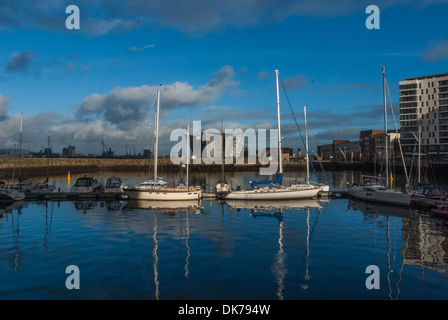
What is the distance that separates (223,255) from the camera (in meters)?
18.1

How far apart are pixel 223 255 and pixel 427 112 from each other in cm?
15371

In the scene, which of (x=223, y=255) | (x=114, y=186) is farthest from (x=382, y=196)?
(x=114, y=186)

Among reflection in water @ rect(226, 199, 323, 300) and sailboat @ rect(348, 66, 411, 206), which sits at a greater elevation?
sailboat @ rect(348, 66, 411, 206)

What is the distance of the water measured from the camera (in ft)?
43.2

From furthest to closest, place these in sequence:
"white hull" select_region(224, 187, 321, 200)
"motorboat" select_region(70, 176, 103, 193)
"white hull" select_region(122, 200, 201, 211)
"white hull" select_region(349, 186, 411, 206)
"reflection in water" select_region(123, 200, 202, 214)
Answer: "motorboat" select_region(70, 176, 103, 193) < "white hull" select_region(224, 187, 321, 200) < "white hull" select_region(349, 186, 411, 206) < "white hull" select_region(122, 200, 201, 211) < "reflection in water" select_region(123, 200, 202, 214)

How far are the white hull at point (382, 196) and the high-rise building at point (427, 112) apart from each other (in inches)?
4283

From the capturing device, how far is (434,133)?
136 meters

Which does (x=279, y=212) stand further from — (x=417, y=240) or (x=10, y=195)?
(x=10, y=195)

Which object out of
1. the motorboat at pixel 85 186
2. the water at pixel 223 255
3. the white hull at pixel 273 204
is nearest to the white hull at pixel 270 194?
the white hull at pixel 273 204

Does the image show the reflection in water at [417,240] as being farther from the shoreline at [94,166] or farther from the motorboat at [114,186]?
the shoreline at [94,166]

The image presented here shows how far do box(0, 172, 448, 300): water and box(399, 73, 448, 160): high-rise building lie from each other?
12634 cm

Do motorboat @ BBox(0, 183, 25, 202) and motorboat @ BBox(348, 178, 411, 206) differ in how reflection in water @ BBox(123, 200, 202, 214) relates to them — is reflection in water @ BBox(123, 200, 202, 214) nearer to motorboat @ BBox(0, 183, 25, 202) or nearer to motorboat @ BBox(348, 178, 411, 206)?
motorboat @ BBox(0, 183, 25, 202)

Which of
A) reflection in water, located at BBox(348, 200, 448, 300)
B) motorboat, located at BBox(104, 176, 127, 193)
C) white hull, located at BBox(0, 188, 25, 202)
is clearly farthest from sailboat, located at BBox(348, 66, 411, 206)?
white hull, located at BBox(0, 188, 25, 202)

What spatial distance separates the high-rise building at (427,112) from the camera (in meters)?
135
